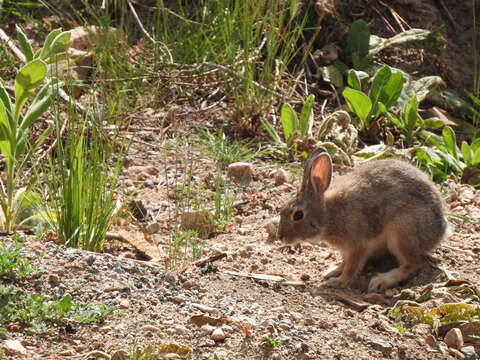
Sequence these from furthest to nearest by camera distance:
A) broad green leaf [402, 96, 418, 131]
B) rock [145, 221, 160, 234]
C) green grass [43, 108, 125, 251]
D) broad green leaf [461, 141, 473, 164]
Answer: broad green leaf [402, 96, 418, 131] < broad green leaf [461, 141, 473, 164] < rock [145, 221, 160, 234] < green grass [43, 108, 125, 251]

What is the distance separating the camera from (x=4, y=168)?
20.9ft

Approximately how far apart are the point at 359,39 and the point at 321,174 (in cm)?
346

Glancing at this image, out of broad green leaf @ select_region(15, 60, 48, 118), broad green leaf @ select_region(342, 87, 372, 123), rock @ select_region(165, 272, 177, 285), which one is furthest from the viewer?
broad green leaf @ select_region(342, 87, 372, 123)

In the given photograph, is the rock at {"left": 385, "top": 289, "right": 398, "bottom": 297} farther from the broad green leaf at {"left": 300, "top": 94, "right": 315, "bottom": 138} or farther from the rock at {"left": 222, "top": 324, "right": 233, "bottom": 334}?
the broad green leaf at {"left": 300, "top": 94, "right": 315, "bottom": 138}

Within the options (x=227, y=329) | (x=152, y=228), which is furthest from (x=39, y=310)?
(x=152, y=228)

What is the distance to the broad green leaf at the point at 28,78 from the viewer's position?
5.06 m

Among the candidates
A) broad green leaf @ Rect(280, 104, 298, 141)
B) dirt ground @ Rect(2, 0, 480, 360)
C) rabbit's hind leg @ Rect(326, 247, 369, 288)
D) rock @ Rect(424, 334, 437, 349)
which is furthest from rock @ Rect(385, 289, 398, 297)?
broad green leaf @ Rect(280, 104, 298, 141)

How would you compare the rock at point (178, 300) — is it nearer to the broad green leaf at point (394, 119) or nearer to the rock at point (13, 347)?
the rock at point (13, 347)

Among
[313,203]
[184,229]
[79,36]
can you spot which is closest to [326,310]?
[313,203]

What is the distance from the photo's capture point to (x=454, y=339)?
13.9 feet

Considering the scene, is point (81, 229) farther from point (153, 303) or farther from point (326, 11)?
point (326, 11)

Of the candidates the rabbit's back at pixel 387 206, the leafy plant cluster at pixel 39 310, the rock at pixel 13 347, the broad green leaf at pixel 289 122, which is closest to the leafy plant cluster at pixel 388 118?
the broad green leaf at pixel 289 122

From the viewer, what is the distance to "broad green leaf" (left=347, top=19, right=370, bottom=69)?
8328 millimetres

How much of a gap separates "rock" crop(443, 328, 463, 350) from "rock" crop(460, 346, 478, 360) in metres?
0.03
